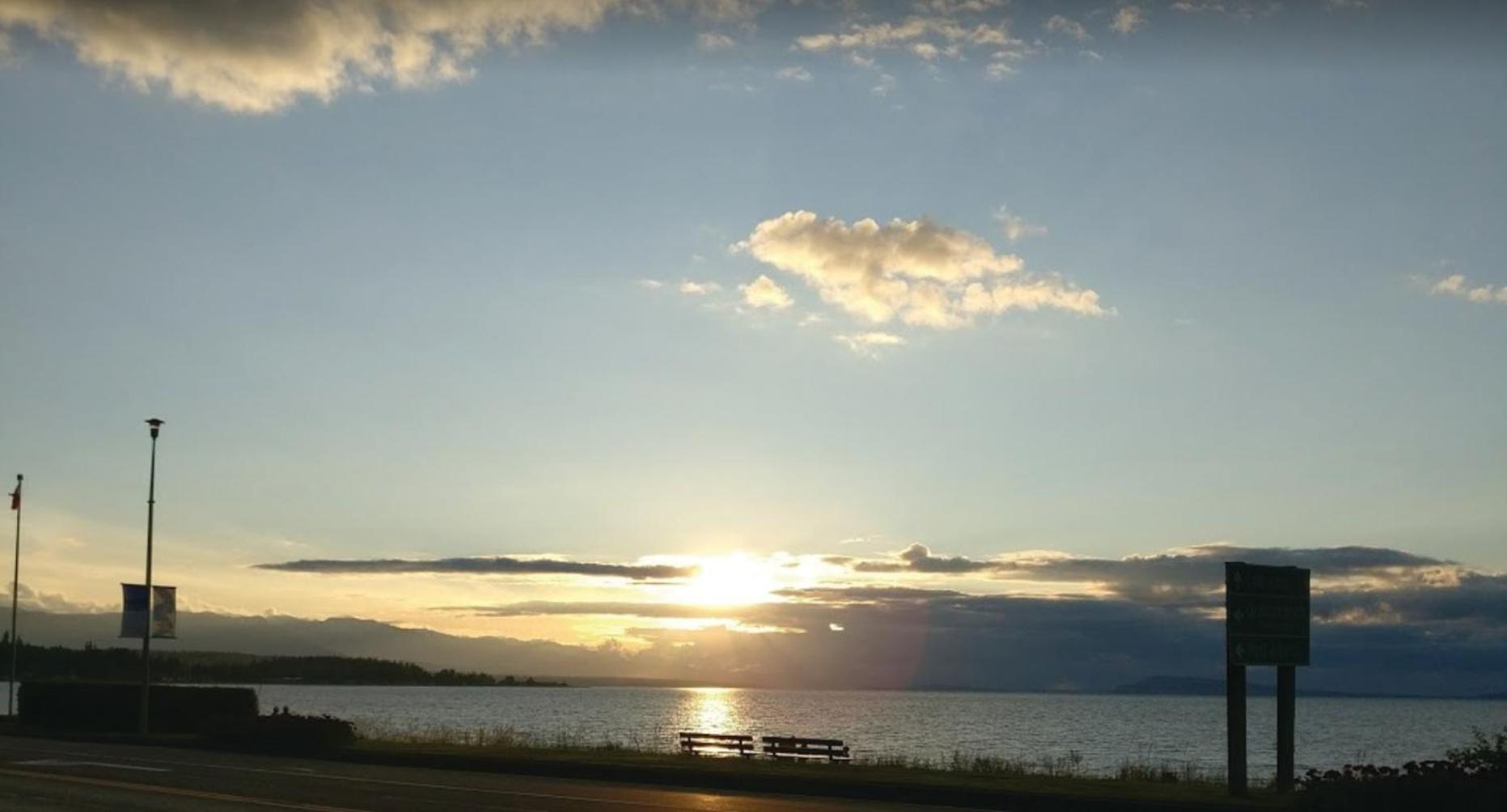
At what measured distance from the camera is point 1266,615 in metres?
28.3

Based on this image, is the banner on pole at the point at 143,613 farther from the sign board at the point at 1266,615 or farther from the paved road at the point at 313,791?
the sign board at the point at 1266,615

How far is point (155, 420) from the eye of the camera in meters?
42.4

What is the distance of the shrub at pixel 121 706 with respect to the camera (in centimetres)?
4500

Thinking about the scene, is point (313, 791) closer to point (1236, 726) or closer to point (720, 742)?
point (1236, 726)

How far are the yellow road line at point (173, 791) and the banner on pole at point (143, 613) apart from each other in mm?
15816

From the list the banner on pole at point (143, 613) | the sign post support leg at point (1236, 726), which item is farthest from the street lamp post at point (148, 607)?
the sign post support leg at point (1236, 726)

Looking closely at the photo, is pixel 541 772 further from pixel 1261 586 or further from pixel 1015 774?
pixel 1261 586

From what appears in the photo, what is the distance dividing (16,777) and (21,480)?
29.7 m

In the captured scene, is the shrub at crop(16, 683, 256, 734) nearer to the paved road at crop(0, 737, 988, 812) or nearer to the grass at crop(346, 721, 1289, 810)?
the grass at crop(346, 721, 1289, 810)

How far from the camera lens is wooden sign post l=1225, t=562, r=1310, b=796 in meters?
27.7

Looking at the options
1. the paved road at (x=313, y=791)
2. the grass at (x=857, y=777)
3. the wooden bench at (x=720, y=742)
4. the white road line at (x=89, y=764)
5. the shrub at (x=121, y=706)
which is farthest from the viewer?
the shrub at (x=121, y=706)

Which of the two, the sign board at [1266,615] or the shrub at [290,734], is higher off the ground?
the sign board at [1266,615]

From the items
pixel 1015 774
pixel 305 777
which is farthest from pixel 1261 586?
pixel 305 777

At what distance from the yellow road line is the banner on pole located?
51.9 feet
